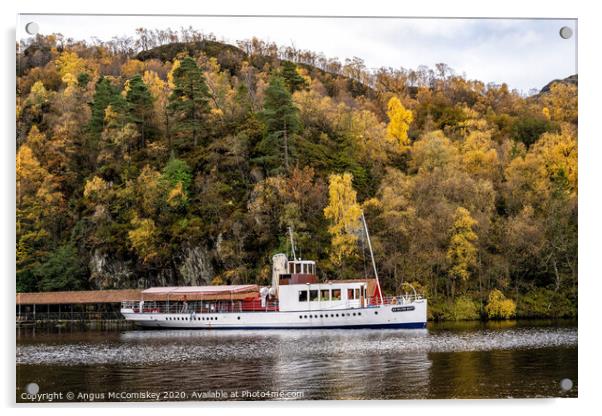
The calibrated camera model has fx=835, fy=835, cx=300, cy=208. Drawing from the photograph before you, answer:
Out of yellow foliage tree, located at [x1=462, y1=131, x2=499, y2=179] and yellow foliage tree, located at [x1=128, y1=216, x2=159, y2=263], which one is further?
yellow foliage tree, located at [x1=128, y1=216, x2=159, y2=263]

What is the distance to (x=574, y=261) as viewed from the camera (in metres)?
25.9

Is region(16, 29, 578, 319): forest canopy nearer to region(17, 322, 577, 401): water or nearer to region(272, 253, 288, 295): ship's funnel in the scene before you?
region(272, 253, 288, 295): ship's funnel

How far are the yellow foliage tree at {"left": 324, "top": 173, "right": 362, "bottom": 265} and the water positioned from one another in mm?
6292

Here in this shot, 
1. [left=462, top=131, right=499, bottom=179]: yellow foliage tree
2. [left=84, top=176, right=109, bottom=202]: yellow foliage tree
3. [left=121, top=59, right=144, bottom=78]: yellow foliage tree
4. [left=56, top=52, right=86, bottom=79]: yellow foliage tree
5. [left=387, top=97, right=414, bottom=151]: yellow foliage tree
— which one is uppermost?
[left=121, top=59, right=144, bottom=78]: yellow foliage tree

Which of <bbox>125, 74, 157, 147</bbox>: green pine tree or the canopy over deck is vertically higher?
<bbox>125, 74, 157, 147</bbox>: green pine tree

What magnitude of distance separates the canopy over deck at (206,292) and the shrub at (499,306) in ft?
30.3

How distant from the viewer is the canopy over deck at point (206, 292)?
33.4 m

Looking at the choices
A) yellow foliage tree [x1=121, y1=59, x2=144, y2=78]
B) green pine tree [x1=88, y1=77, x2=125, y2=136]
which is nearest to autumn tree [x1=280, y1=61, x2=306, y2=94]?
yellow foliage tree [x1=121, y1=59, x2=144, y2=78]

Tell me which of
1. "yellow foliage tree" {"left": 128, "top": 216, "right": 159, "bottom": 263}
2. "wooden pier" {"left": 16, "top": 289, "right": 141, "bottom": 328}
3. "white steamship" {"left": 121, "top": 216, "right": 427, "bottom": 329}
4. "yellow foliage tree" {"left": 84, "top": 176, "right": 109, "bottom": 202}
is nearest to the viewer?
"white steamship" {"left": 121, "top": 216, "right": 427, "bottom": 329}

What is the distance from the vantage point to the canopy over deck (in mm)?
33375

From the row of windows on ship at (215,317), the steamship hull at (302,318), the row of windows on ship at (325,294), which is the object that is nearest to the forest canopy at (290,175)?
the row of windows on ship at (325,294)

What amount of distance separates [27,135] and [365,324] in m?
14.1

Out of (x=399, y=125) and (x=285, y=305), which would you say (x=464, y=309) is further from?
(x=399, y=125)
